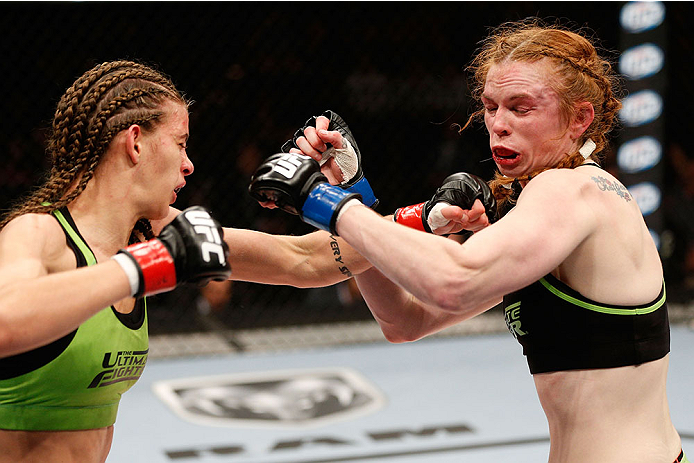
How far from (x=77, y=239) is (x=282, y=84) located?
3633 millimetres

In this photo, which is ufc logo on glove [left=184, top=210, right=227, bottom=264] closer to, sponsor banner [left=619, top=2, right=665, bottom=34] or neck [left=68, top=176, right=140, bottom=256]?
neck [left=68, top=176, right=140, bottom=256]

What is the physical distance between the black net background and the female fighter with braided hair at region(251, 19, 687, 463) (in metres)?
2.74

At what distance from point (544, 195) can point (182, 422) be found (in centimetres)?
255

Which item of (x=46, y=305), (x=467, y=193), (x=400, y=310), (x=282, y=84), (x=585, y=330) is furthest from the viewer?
(x=282, y=84)

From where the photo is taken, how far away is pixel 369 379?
4.26 meters

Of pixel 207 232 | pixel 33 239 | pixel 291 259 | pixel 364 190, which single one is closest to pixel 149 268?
pixel 207 232

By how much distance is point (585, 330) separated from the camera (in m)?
1.58

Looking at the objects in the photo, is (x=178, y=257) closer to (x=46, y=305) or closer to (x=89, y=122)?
(x=46, y=305)

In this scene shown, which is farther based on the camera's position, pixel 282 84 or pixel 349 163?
pixel 282 84

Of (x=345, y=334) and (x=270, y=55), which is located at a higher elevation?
(x=270, y=55)

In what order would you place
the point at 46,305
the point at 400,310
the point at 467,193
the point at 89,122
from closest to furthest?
1. the point at 46,305
2. the point at 89,122
3. the point at 467,193
4. the point at 400,310

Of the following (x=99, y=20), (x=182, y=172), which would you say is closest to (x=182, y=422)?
(x=182, y=172)

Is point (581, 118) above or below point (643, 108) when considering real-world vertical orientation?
above

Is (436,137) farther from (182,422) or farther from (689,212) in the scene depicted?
(182,422)
